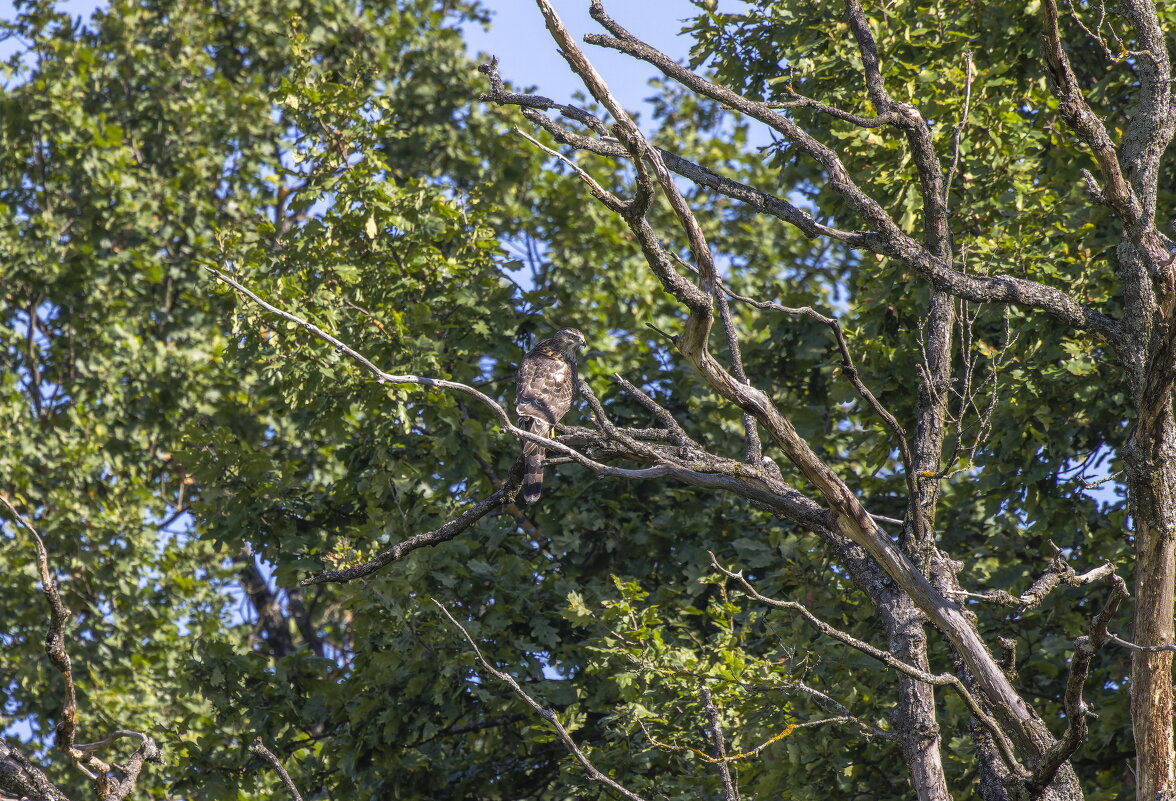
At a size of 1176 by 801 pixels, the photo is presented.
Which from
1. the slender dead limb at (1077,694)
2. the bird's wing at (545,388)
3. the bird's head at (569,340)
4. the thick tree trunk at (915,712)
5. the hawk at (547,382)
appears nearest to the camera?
the slender dead limb at (1077,694)

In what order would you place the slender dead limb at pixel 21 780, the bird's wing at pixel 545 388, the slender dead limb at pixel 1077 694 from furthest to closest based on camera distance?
the bird's wing at pixel 545 388, the slender dead limb at pixel 21 780, the slender dead limb at pixel 1077 694

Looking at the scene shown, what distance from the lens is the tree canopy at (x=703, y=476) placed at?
13.9ft

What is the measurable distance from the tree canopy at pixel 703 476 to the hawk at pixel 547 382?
0.58m

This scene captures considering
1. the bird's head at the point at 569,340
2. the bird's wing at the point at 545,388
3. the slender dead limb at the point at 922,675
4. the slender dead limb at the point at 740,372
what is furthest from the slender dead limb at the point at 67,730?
the bird's head at the point at 569,340

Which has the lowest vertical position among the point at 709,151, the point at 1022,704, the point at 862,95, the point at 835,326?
the point at 1022,704

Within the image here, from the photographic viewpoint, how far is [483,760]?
8.22m

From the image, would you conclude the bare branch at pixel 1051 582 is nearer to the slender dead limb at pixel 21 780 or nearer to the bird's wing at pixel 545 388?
the slender dead limb at pixel 21 780

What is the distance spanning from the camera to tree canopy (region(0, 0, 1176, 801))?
4.23 metres

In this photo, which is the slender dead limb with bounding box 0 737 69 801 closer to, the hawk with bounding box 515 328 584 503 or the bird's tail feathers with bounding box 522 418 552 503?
the bird's tail feathers with bounding box 522 418 552 503

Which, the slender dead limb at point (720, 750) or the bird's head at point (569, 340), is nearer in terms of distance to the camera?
the slender dead limb at point (720, 750)

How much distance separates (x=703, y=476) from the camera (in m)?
4.11

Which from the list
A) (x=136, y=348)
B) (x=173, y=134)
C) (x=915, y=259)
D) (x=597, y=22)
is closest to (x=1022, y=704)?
(x=915, y=259)

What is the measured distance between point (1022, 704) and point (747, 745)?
2.95 metres

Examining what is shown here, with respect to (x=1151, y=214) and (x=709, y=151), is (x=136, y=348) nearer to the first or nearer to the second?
(x=709, y=151)
